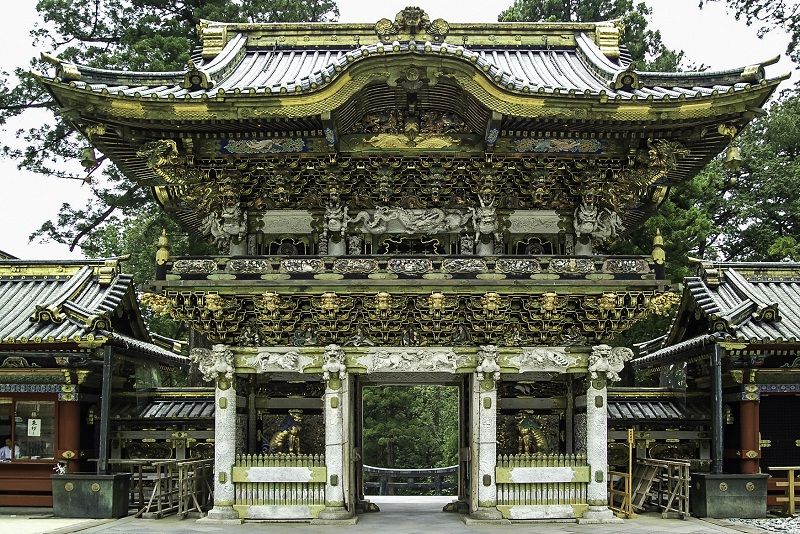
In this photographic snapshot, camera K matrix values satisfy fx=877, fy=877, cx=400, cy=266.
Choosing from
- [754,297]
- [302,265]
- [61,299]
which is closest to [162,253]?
[302,265]

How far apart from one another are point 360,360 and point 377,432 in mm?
20949

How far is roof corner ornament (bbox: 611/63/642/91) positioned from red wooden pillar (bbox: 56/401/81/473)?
12444 millimetres

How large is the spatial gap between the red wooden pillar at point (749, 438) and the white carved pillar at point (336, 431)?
310 inches

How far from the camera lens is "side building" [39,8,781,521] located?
47.5ft

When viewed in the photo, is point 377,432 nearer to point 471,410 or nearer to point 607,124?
point 471,410

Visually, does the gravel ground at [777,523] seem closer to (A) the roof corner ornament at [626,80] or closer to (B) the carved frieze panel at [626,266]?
(B) the carved frieze panel at [626,266]

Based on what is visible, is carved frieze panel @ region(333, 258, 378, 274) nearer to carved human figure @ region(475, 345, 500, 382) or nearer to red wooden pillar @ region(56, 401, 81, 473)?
carved human figure @ region(475, 345, 500, 382)

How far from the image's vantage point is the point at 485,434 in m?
15.4

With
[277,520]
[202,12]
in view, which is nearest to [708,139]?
[277,520]

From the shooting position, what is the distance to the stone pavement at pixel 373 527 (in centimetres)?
1426

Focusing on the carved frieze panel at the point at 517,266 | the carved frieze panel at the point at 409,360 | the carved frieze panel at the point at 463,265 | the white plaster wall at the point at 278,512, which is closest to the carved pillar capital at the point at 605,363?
the carved frieze panel at the point at 517,266

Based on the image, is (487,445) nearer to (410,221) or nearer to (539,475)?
(539,475)

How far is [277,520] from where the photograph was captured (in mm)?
15219

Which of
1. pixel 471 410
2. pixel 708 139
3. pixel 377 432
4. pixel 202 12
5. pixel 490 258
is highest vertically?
pixel 202 12
